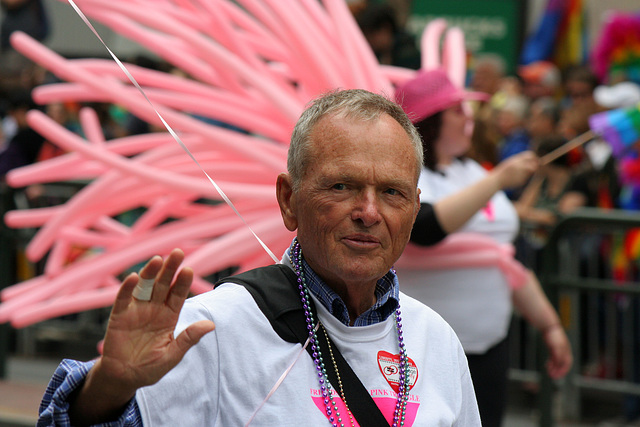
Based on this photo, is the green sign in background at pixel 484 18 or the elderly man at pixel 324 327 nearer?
the elderly man at pixel 324 327

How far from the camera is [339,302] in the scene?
178 cm

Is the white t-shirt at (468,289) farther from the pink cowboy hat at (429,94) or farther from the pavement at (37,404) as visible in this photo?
the pavement at (37,404)

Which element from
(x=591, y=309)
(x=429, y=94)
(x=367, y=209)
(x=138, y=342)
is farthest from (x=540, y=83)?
(x=138, y=342)

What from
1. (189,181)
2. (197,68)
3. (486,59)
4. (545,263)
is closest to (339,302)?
(189,181)

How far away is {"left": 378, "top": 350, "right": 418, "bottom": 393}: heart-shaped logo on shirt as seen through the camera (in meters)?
1.77

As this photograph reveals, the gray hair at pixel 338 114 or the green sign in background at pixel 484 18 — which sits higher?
the gray hair at pixel 338 114

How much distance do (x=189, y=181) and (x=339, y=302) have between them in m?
1.84

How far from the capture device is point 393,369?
5.87 feet

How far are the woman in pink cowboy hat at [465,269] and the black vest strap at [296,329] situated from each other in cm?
151

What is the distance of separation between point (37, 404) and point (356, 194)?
4.72 m

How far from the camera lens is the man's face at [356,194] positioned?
172 cm

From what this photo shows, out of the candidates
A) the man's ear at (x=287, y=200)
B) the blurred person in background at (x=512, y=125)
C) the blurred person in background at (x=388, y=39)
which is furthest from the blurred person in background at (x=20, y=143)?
the man's ear at (x=287, y=200)

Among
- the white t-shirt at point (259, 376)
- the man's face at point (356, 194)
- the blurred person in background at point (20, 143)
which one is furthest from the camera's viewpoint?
the blurred person in background at point (20, 143)

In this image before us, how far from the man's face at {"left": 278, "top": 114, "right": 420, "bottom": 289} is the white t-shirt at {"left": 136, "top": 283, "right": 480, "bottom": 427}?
0.36 feet
